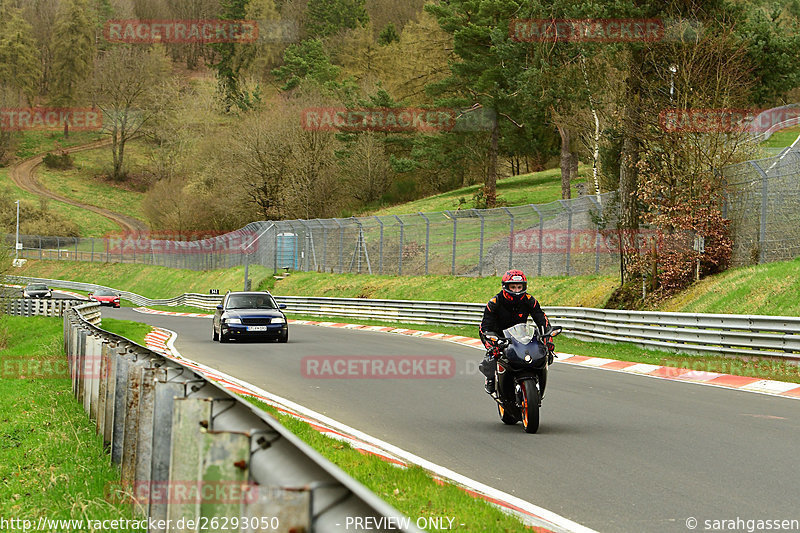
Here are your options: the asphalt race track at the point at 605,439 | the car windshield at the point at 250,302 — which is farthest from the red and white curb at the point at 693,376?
the car windshield at the point at 250,302

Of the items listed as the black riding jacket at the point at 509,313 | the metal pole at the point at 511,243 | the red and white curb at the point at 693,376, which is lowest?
the red and white curb at the point at 693,376

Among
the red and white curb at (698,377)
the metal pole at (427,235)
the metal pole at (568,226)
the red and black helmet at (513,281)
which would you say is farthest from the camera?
the metal pole at (427,235)

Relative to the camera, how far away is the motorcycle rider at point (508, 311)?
10445 millimetres

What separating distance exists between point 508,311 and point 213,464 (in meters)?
7.51

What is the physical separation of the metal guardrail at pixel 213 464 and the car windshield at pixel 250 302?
1897cm

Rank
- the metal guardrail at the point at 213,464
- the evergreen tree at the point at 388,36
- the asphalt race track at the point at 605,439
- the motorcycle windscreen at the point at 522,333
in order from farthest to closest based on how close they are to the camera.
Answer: the evergreen tree at the point at 388,36 → the motorcycle windscreen at the point at 522,333 → the asphalt race track at the point at 605,439 → the metal guardrail at the point at 213,464

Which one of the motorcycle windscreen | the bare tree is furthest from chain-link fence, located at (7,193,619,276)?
the bare tree

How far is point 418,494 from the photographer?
6797 millimetres

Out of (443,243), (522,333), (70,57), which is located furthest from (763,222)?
(70,57)

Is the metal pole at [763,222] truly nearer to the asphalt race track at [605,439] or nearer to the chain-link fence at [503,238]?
the chain-link fence at [503,238]

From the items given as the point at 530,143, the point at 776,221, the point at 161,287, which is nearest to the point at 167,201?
the point at 161,287

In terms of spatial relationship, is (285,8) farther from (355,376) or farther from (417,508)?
(417,508)

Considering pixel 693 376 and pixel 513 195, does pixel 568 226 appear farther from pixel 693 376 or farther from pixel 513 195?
pixel 513 195

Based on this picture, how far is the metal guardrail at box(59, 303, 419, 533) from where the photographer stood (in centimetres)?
259
